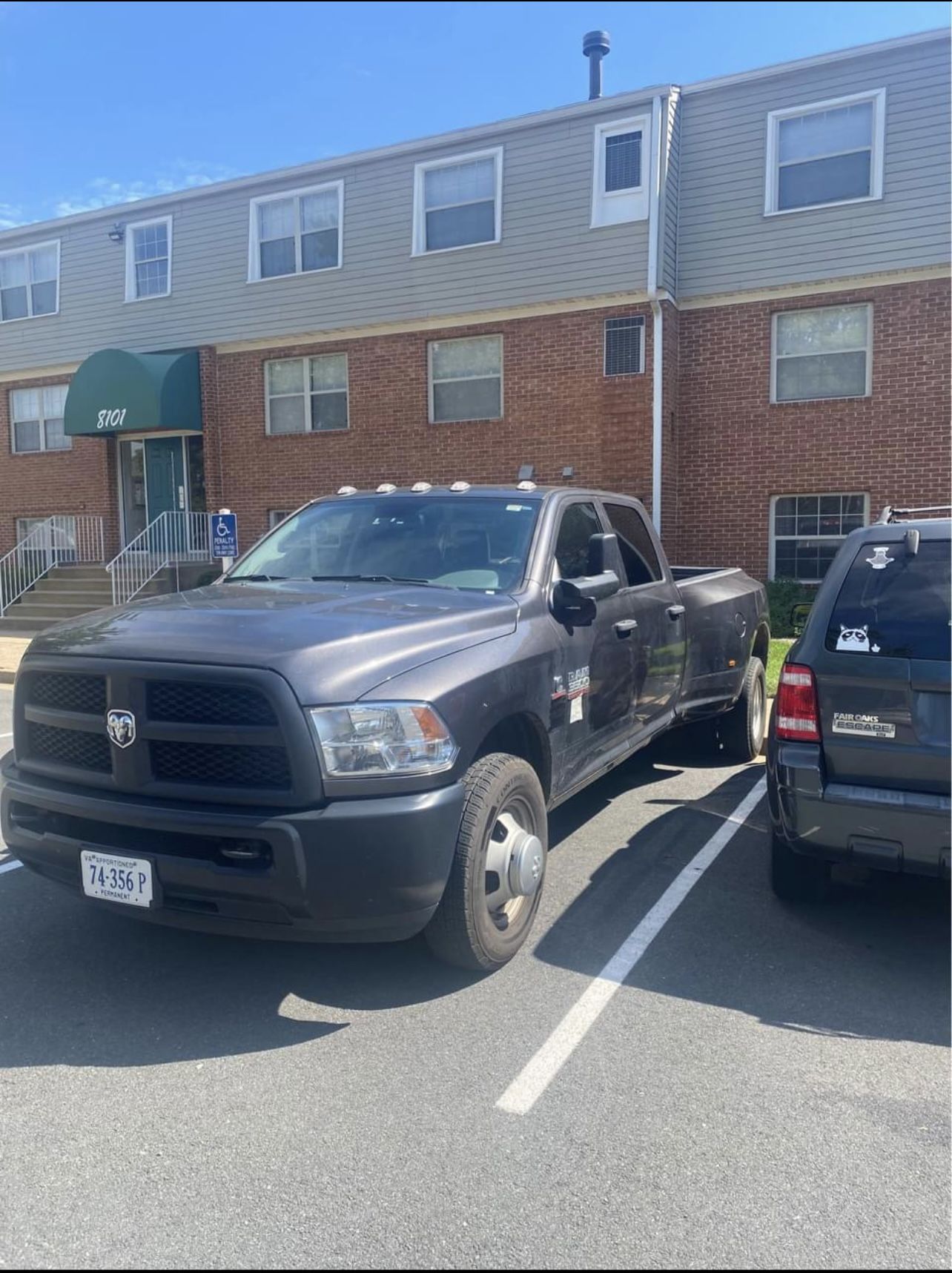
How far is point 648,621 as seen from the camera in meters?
5.50

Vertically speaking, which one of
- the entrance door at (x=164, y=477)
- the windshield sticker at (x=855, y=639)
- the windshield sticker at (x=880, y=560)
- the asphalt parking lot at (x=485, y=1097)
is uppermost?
the entrance door at (x=164, y=477)

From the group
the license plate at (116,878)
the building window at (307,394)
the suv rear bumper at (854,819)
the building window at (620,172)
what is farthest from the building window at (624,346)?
the license plate at (116,878)

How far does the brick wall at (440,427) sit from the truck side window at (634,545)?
900 cm

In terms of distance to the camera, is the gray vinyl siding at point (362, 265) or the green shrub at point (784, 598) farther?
the gray vinyl siding at point (362, 265)

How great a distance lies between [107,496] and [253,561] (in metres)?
15.7

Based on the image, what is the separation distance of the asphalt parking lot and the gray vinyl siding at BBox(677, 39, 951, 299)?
12119 mm

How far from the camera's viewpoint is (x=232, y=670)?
3.20 meters

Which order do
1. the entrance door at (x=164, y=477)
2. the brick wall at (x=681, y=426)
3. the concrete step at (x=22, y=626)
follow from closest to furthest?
the brick wall at (x=681, y=426) < the concrete step at (x=22, y=626) < the entrance door at (x=164, y=477)

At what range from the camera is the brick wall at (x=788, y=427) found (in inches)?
546

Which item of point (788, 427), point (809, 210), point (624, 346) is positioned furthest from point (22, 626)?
point (809, 210)

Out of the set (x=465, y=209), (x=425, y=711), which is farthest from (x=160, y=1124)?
(x=465, y=209)

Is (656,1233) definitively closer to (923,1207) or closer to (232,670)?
(923,1207)

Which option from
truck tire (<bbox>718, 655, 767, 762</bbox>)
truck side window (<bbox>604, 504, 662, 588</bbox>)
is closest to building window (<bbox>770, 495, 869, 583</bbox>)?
truck tire (<bbox>718, 655, 767, 762</bbox>)

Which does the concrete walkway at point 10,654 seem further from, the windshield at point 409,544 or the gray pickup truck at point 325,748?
the gray pickup truck at point 325,748
